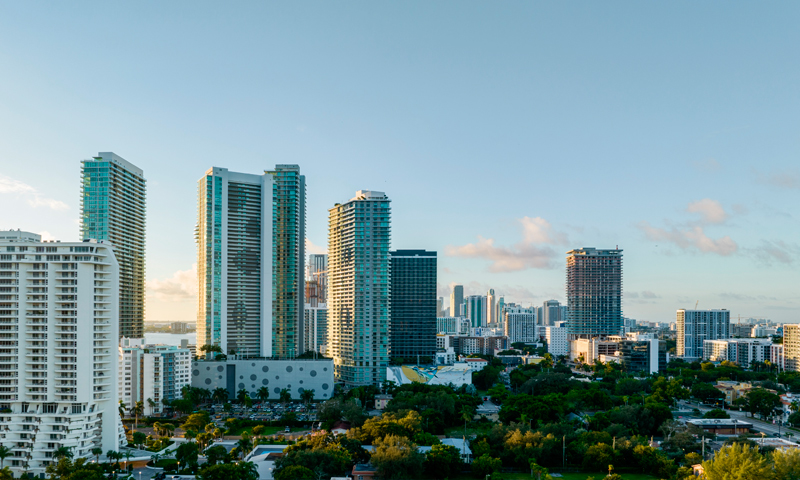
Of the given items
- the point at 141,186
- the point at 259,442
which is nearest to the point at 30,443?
the point at 259,442

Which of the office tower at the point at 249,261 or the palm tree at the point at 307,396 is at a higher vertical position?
the office tower at the point at 249,261

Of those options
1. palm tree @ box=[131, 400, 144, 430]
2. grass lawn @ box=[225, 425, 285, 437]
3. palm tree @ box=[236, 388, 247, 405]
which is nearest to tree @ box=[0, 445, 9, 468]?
grass lawn @ box=[225, 425, 285, 437]

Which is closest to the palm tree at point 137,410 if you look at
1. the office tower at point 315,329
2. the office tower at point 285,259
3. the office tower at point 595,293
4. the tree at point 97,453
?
the tree at point 97,453

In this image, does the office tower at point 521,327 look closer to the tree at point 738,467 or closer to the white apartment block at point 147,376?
the white apartment block at point 147,376

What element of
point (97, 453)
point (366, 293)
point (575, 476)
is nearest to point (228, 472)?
point (97, 453)

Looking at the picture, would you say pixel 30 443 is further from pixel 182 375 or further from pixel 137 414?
pixel 182 375

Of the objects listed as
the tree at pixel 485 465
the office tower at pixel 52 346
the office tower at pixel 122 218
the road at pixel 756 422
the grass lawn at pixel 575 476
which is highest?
the office tower at pixel 122 218

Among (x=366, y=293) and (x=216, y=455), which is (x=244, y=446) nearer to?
(x=216, y=455)

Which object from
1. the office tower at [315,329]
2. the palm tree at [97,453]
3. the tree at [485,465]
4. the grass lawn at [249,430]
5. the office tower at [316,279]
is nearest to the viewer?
the palm tree at [97,453]
